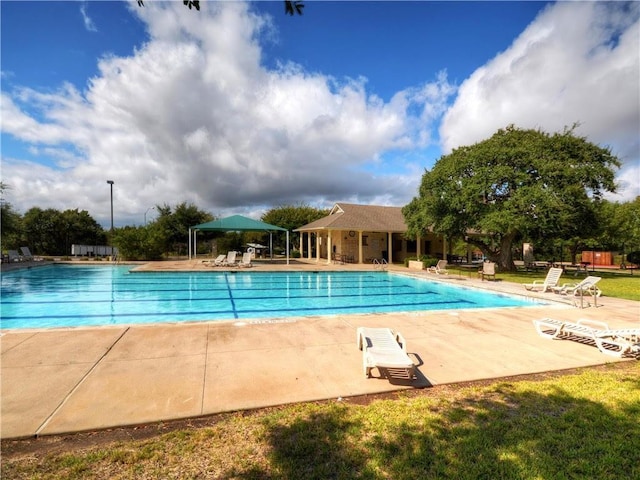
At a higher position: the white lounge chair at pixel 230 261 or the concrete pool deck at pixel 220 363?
the white lounge chair at pixel 230 261

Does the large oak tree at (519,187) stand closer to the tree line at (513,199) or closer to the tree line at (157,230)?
the tree line at (513,199)

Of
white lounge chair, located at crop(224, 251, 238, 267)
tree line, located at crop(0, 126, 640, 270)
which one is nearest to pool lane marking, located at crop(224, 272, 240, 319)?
white lounge chair, located at crop(224, 251, 238, 267)

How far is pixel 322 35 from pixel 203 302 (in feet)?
33.5

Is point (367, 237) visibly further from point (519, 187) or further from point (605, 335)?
point (605, 335)

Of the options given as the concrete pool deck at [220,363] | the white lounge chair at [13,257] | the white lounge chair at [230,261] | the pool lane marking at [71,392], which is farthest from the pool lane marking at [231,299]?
the white lounge chair at [13,257]

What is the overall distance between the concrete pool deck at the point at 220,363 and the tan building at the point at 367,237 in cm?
1844

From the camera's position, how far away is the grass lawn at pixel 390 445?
8.00 feet

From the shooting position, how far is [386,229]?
25672mm

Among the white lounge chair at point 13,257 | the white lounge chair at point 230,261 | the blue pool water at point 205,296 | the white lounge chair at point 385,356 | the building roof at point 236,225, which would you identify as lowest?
the blue pool water at point 205,296

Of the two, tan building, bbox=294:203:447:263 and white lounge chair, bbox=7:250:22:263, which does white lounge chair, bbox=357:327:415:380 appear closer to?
tan building, bbox=294:203:447:263

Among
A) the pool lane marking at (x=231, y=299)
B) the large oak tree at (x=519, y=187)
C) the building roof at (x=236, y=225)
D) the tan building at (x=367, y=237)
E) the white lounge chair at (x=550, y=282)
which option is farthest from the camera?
the tan building at (x=367, y=237)

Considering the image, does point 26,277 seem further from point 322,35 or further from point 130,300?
point 322,35

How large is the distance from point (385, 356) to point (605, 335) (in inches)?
167

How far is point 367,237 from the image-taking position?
28312 millimetres
